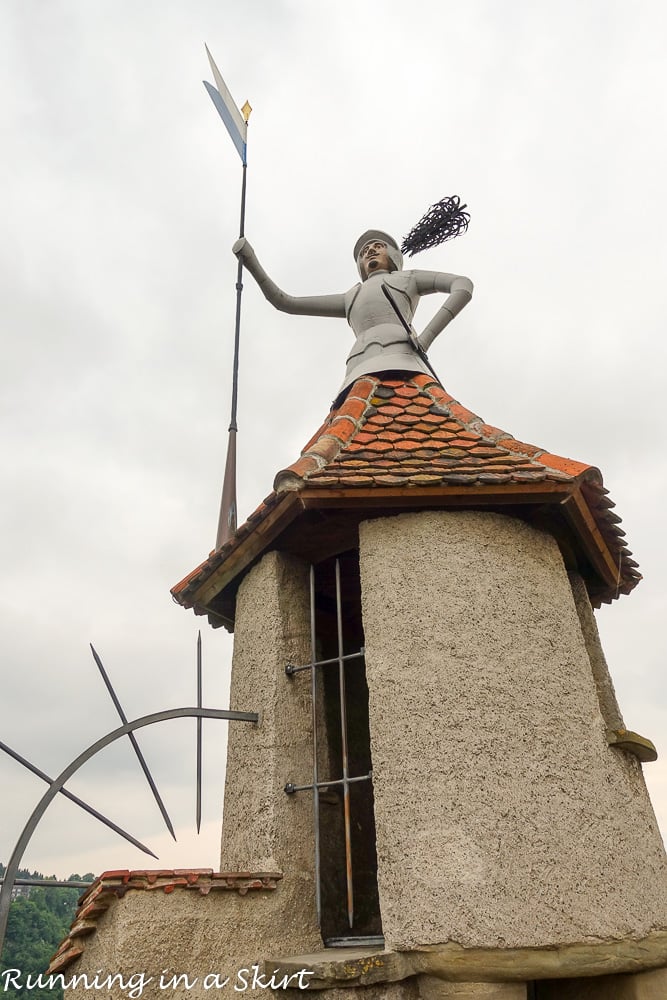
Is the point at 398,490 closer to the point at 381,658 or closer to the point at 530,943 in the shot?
the point at 381,658

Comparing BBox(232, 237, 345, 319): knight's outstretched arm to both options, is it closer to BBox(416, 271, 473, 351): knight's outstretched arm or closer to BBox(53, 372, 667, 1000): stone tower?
BBox(416, 271, 473, 351): knight's outstretched arm

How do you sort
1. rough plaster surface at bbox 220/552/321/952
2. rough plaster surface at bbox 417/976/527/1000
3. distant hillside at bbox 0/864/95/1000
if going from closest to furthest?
rough plaster surface at bbox 417/976/527/1000 → rough plaster surface at bbox 220/552/321/952 → distant hillside at bbox 0/864/95/1000

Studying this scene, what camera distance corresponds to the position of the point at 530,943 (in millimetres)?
3135

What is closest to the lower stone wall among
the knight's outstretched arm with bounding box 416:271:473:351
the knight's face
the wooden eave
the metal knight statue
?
the wooden eave

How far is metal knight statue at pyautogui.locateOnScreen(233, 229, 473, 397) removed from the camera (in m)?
5.75

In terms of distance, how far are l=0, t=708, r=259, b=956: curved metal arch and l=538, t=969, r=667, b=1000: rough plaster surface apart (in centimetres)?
210

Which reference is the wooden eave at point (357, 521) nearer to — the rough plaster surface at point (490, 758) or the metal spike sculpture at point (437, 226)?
the rough plaster surface at point (490, 758)

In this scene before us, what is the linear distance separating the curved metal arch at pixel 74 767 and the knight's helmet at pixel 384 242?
4.10 meters

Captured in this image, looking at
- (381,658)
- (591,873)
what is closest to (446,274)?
(381,658)

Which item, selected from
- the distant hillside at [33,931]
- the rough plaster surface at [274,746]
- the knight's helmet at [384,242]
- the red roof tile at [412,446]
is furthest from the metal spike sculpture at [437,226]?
the distant hillside at [33,931]

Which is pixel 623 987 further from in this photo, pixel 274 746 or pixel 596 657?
pixel 274 746

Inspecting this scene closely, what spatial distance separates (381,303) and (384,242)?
0.92 metres

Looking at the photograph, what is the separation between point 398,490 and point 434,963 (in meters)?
2.15

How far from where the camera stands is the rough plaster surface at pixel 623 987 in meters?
3.36
